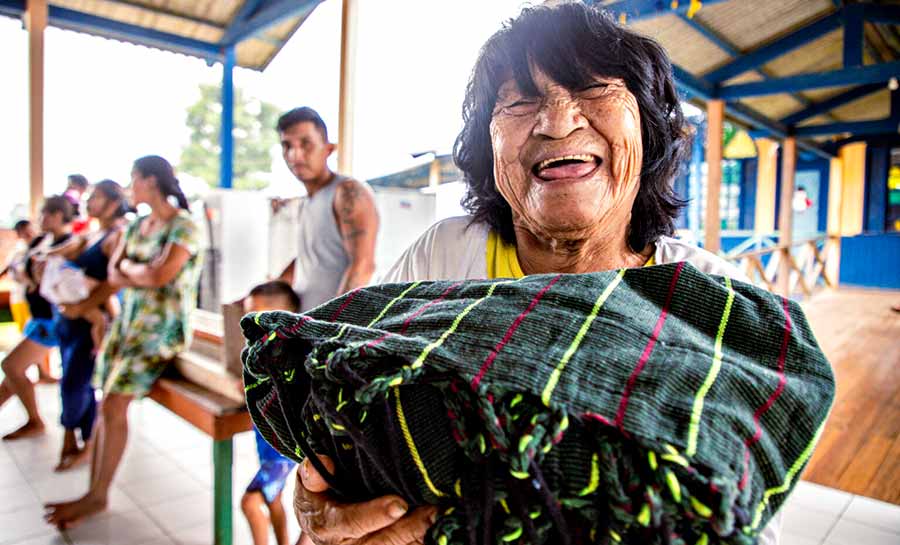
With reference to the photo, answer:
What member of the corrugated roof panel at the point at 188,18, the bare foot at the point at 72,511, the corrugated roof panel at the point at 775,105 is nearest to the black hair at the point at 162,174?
the bare foot at the point at 72,511

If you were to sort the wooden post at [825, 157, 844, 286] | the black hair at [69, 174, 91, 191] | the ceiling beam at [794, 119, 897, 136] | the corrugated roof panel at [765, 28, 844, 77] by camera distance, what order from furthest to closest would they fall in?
the wooden post at [825, 157, 844, 286] < the ceiling beam at [794, 119, 897, 136] < the corrugated roof panel at [765, 28, 844, 77] < the black hair at [69, 174, 91, 191]

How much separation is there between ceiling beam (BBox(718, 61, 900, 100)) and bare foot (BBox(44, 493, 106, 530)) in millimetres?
6447

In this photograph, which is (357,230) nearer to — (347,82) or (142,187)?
(142,187)

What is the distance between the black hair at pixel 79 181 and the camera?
500 cm

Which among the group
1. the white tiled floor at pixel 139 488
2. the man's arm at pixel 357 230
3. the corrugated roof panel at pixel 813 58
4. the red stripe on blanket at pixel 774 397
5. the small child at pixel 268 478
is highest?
the corrugated roof panel at pixel 813 58

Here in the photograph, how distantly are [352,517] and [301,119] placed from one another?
199cm

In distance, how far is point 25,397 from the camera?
3826 millimetres

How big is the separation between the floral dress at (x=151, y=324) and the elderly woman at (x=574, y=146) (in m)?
2.05

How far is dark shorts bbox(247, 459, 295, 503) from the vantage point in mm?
2244

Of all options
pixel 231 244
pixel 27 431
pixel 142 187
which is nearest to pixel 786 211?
pixel 231 244

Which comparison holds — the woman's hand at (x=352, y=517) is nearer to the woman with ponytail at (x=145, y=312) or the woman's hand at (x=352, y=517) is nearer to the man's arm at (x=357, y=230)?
the man's arm at (x=357, y=230)

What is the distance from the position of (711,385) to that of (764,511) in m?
0.11

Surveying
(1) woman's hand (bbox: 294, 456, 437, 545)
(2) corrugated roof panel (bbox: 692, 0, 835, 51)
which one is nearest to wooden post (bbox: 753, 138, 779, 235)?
(2) corrugated roof panel (bbox: 692, 0, 835, 51)

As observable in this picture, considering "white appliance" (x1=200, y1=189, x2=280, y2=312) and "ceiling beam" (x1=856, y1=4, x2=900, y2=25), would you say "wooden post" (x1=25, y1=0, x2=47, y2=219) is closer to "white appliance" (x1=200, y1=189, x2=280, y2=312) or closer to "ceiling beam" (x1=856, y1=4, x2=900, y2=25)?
"white appliance" (x1=200, y1=189, x2=280, y2=312)
